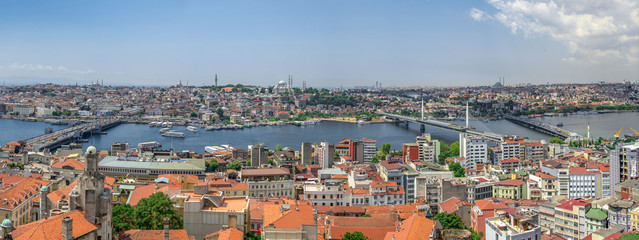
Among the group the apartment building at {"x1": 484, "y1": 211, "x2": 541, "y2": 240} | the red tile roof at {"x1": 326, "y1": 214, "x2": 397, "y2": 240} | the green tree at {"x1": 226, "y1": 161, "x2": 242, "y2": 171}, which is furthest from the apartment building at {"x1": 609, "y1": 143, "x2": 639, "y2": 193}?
the green tree at {"x1": 226, "y1": 161, "x2": 242, "y2": 171}

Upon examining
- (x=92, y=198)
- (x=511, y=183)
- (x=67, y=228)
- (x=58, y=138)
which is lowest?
→ (x=58, y=138)

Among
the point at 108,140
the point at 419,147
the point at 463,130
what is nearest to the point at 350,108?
the point at 463,130

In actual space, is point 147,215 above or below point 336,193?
above

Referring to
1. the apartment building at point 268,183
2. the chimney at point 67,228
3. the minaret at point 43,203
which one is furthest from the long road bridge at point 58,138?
the chimney at point 67,228

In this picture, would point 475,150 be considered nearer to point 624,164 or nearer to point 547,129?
point 624,164

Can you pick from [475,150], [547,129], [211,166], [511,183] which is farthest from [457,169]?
[547,129]

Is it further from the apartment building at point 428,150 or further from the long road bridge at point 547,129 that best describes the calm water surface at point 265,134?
the apartment building at point 428,150

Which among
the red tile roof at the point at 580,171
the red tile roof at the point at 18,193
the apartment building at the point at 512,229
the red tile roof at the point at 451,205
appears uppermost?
the apartment building at the point at 512,229
